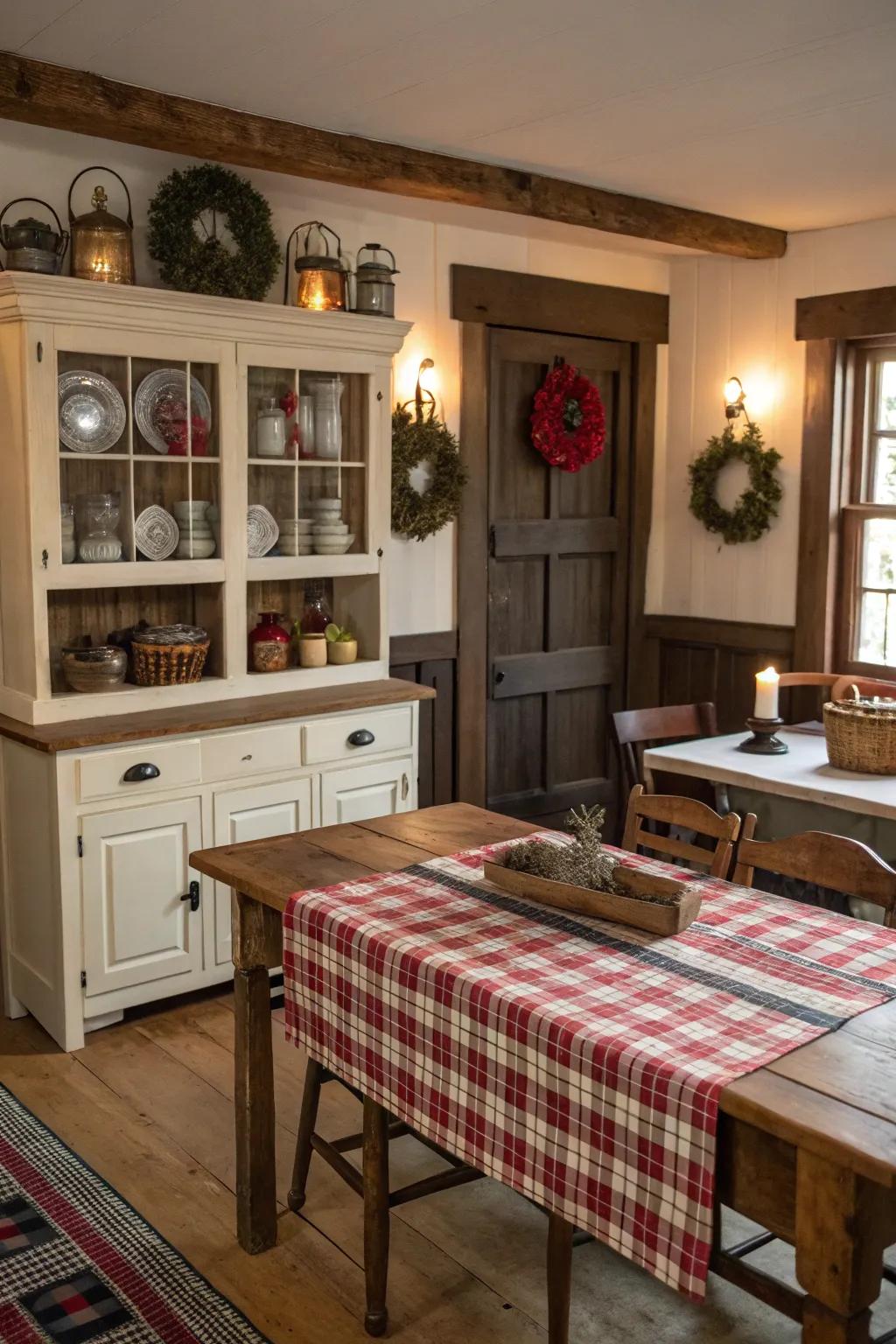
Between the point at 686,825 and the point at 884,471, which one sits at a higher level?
the point at 884,471

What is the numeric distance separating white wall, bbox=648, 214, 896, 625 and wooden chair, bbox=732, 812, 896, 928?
9.36 ft

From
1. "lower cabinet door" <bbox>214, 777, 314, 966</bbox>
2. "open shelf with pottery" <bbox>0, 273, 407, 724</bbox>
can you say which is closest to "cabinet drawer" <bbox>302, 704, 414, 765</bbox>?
"lower cabinet door" <bbox>214, 777, 314, 966</bbox>

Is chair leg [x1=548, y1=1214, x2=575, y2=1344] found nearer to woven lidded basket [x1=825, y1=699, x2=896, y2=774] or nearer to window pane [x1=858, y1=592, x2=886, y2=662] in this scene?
woven lidded basket [x1=825, y1=699, x2=896, y2=774]

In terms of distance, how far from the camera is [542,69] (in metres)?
3.12

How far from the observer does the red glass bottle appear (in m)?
4.12

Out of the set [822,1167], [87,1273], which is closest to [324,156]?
[87,1273]

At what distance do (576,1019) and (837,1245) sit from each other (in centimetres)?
44

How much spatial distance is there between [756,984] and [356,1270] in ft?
3.86

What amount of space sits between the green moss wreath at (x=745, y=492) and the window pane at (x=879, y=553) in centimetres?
41

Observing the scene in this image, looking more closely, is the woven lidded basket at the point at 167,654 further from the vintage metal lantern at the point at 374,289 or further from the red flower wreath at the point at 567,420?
the red flower wreath at the point at 567,420

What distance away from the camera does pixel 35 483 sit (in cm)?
350

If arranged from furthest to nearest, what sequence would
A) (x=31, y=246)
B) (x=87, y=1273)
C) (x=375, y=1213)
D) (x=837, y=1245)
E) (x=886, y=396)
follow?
1. (x=886, y=396)
2. (x=31, y=246)
3. (x=87, y=1273)
4. (x=375, y=1213)
5. (x=837, y=1245)

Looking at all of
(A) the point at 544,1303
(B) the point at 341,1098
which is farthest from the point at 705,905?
(B) the point at 341,1098

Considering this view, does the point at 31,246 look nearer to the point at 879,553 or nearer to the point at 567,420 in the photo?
the point at 567,420
